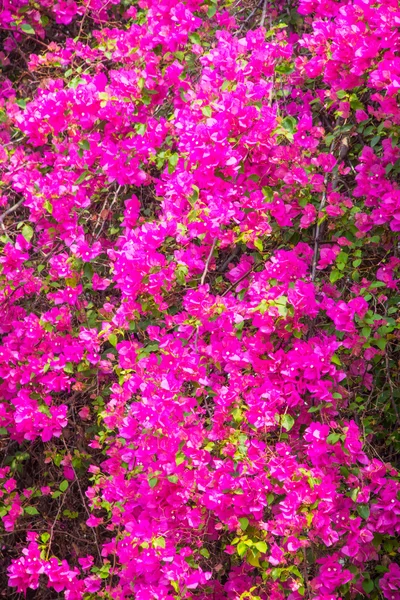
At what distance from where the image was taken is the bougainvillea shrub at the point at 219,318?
8.54 feet

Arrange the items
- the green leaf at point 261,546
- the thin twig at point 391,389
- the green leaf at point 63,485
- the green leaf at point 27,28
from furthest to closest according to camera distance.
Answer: the green leaf at point 27,28
the green leaf at point 63,485
the thin twig at point 391,389
the green leaf at point 261,546

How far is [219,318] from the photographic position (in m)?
2.73

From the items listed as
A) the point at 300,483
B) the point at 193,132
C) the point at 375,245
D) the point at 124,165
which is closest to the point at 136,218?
the point at 124,165

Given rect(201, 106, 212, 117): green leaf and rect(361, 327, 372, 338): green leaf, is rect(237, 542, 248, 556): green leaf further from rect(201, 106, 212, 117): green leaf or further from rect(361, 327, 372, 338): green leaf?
rect(201, 106, 212, 117): green leaf

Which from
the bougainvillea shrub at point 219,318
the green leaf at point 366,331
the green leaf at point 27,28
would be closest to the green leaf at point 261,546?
the bougainvillea shrub at point 219,318

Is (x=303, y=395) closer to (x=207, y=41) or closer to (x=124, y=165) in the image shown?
(x=124, y=165)

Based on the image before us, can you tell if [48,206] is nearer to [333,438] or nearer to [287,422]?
[287,422]

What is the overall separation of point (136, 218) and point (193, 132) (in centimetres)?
47

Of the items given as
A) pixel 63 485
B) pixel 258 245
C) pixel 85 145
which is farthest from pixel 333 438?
pixel 85 145

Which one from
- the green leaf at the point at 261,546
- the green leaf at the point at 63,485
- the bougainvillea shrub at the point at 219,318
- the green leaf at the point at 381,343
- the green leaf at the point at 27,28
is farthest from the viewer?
the green leaf at the point at 27,28

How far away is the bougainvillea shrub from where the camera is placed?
8.54 ft

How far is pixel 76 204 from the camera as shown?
10.2ft

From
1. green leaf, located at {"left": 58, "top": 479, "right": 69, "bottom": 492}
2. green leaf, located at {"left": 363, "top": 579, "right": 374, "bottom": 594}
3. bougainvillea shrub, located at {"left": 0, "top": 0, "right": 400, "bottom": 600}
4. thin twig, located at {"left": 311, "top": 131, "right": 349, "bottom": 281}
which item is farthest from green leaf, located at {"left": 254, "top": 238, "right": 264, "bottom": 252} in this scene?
green leaf, located at {"left": 58, "top": 479, "right": 69, "bottom": 492}

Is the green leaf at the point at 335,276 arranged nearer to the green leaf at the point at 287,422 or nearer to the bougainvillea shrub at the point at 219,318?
the bougainvillea shrub at the point at 219,318
